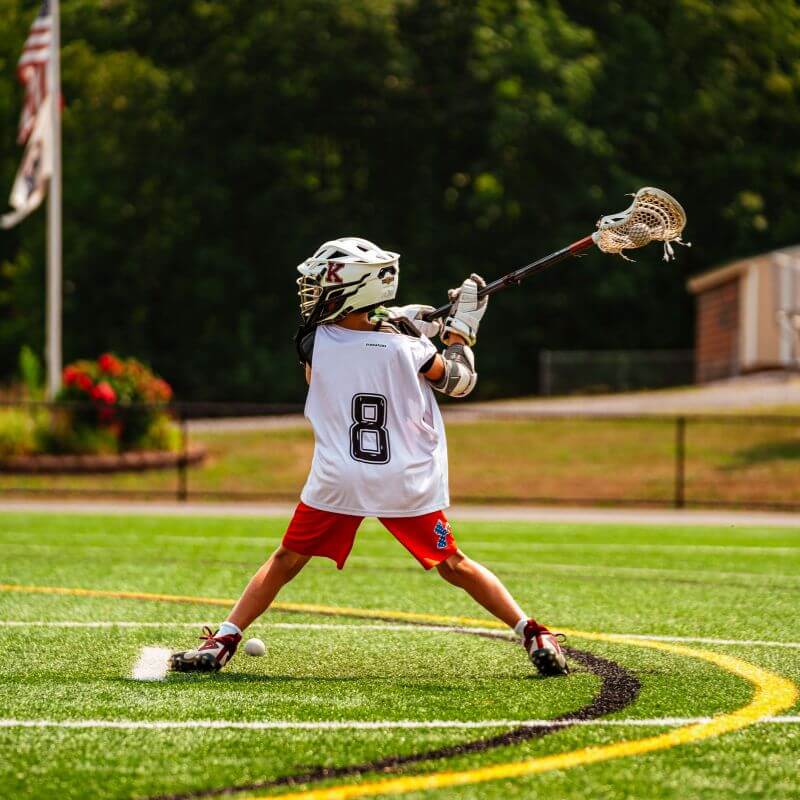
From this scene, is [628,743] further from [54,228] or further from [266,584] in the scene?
[54,228]

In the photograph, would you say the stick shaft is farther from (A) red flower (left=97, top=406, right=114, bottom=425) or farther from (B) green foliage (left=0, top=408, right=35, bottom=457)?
(B) green foliage (left=0, top=408, right=35, bottom=457)

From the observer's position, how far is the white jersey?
20.2ft

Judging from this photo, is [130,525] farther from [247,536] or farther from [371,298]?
[371,298]

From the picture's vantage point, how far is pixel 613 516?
18.5m

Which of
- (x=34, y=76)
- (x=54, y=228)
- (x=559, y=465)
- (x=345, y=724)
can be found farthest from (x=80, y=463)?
(x=345, y=724)

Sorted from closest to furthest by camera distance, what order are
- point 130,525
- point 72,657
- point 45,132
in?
point 72,657 < point 130,525 < point 45,132

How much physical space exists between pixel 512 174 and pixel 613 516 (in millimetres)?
28930

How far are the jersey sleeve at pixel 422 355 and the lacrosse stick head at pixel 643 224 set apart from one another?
3.50 ft

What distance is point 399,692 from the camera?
584cm

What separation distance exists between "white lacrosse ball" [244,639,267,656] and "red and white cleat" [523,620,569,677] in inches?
50.4

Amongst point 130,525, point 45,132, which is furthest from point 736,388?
point 130,525

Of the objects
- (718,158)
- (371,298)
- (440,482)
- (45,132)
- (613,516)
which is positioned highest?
(718,158)

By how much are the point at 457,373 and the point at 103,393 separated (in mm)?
16482

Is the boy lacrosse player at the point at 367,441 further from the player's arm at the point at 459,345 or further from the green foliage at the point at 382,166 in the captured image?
the green foliage at the point at 382,166
